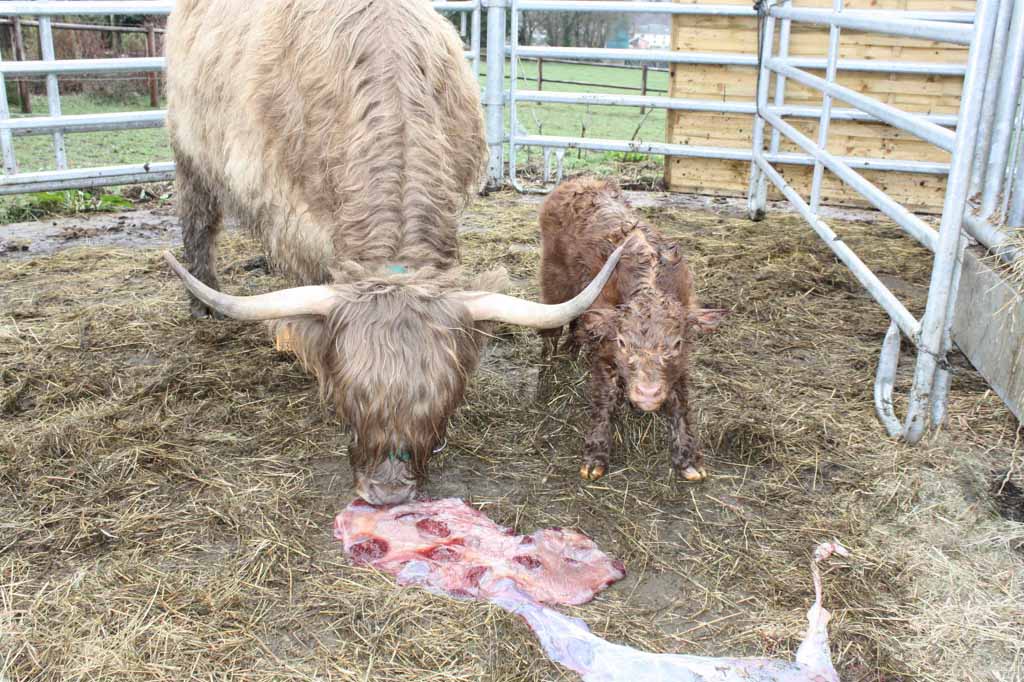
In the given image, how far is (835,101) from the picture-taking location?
314 inches

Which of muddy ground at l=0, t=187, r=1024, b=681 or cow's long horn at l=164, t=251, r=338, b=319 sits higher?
cow's long horn at l=164, t=251, r=338, b=319

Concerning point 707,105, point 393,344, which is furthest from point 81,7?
point 393,344

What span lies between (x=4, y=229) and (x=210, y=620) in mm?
5886

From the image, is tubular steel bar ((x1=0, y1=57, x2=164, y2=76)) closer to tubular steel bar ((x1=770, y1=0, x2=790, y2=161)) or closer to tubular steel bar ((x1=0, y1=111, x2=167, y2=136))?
tubular steel bar ((x1=0, y1=111, x2=167, y2=136))

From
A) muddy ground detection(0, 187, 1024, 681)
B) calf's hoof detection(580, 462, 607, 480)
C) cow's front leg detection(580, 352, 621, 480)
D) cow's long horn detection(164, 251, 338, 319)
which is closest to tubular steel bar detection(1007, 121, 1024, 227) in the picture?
muddy ground detection(0, 187, 1024, 681)

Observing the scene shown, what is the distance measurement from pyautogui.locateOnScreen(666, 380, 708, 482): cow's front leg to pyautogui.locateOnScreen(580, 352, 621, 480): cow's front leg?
237 mm

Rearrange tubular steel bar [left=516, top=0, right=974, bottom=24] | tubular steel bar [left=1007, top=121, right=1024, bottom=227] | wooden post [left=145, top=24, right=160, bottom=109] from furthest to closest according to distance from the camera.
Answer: wooden post [left=145, top=24, right=160, bottom=109], tubular steel bar [left=516, top=0, right=974, bottom=24], tubular steel bar [left=1007, top=121, right=1024, bottom=227]

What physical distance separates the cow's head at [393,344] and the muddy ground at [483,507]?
0.40 m

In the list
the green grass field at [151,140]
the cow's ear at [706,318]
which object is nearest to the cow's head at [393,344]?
the cow's ear at [706,318]

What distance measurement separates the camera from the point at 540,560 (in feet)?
9.33

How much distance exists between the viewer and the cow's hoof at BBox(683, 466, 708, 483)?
3.37 meters

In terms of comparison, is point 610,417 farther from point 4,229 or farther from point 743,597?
point 4,229

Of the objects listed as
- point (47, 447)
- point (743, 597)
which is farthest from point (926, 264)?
point (47, 447)

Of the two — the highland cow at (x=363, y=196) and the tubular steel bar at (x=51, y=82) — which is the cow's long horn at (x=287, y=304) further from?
the tubular steel bar at (x=51, y=82)
